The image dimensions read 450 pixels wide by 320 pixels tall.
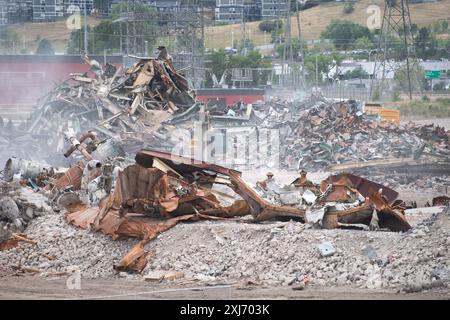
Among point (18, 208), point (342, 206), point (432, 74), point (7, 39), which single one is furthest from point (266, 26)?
point (342, 206)

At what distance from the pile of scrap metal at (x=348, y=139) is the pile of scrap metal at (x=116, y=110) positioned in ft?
11.7

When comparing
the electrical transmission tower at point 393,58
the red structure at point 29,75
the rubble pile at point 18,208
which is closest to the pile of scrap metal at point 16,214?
the rubble pile at point 18,208

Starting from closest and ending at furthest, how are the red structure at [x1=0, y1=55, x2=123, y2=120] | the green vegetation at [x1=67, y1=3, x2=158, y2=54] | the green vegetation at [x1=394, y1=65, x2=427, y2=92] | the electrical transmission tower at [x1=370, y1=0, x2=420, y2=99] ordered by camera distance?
the red structure at [x1=0, y1=55, x2=123, y2=120] → the electrical transmission tower at [x1=370, y1=0, x2=420, y2=99] → the green vegetation at [x1=394, y1=65, x2=427, y2=92] → the green vegetation at [x1=67, y1=3, x2=158, y2=54]

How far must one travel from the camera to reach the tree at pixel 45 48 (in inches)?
2328

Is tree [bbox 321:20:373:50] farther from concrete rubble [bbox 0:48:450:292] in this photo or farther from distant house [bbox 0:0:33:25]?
concrete rubble [bbox 0:48:450:292]

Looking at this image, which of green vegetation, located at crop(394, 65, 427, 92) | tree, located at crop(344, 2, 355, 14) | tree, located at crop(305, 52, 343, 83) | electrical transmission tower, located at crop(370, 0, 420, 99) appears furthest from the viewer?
tree, located at crop(344, 2, 355, 14)

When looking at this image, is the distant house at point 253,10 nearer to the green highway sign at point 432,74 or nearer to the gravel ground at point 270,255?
the green highway sign at point 432,74

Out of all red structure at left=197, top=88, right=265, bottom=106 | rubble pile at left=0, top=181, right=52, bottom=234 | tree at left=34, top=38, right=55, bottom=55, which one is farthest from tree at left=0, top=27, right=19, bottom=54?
rubble pile at left=0, top=181, right=52, bottom=234

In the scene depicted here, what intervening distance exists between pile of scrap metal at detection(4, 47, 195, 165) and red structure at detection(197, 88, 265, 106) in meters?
17.7

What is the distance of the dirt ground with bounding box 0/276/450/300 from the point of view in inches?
483

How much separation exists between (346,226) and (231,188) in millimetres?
2088

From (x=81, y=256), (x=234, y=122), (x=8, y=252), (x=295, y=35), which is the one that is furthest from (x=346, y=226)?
(x=295, y=35)

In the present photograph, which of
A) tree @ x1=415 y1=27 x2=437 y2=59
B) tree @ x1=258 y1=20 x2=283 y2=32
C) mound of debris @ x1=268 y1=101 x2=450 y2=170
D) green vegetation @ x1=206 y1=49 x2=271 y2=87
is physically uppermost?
tree @ x1=258 y1=20 x2=283 y2=32
